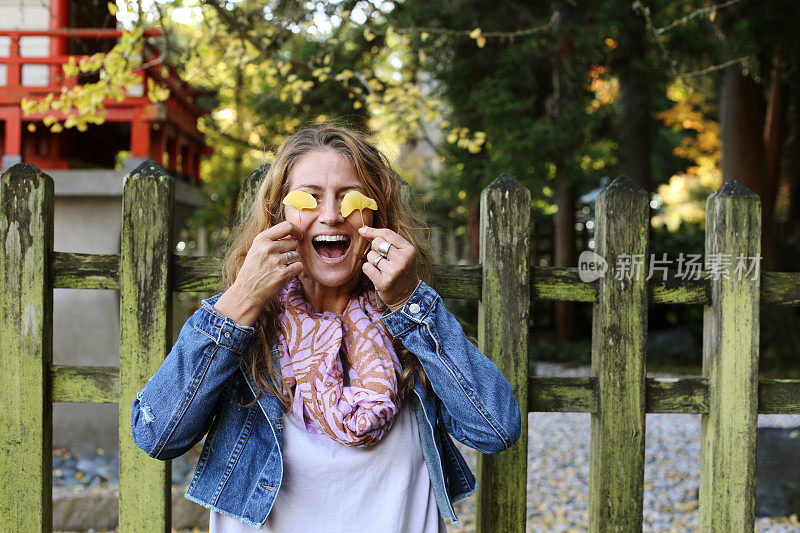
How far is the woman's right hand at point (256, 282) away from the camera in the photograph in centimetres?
163

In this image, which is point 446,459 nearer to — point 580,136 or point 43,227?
point 43,227

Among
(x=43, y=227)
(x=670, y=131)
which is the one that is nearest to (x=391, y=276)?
(x=43, y=227)

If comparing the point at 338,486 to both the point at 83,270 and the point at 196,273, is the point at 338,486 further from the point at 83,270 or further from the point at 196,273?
the point at 83,270

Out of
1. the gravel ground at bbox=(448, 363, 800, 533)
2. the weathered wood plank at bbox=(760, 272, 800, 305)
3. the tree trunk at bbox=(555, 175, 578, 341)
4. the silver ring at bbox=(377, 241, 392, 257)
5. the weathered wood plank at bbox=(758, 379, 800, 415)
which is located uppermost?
the tree trunk at bbox=(555, 175, 578, 341)

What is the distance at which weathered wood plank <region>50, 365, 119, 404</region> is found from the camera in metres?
2.24

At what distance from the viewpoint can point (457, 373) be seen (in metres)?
1.70

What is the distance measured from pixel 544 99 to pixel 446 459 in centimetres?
655

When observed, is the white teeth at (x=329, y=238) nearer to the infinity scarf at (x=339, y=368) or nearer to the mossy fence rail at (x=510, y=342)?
the infinity scarf at (x=339, y=368)

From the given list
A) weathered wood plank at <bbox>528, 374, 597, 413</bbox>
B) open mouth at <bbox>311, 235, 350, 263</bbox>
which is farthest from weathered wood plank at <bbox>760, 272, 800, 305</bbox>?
open mouth at <bbox>311, 235, 350, 263</bbox>

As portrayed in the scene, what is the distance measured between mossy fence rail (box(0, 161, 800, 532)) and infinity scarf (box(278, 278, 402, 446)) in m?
0.53

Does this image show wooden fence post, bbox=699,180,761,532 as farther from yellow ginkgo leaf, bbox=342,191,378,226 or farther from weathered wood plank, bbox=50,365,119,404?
weathered wood plank, bbox=50,365,119,404

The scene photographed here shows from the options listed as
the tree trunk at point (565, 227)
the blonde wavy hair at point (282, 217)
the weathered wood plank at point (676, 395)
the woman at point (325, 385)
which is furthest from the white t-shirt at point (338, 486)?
the tree trunk at point (565, 227)

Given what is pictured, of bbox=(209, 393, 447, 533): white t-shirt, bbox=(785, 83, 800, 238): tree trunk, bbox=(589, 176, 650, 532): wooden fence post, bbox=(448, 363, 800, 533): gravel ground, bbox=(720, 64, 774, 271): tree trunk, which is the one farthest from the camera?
bbox=(785, 83, 800, 238): tree trunk

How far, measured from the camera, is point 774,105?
11180 millimetres
